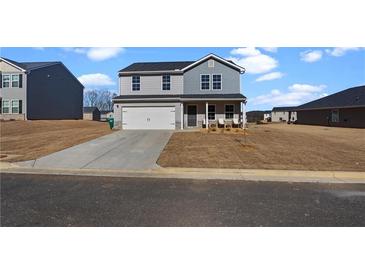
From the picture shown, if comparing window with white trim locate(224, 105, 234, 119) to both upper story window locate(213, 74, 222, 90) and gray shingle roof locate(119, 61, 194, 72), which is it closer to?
upper story window locate(213, 74, 222, 90)

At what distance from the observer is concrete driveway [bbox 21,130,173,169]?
11.6 metres

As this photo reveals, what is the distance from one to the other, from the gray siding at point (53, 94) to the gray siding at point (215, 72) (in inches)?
A: 717

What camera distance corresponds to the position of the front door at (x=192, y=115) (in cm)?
2655

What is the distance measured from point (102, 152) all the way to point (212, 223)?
32.9 ft

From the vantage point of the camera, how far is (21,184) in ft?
27.3

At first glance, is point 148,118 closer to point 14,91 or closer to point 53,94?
point 14,91

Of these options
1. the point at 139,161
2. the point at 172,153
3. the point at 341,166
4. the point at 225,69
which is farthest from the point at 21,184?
the point at 225,69

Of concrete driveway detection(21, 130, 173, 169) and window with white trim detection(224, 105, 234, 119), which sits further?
window with white trim detection(224, 105, 234, 119)

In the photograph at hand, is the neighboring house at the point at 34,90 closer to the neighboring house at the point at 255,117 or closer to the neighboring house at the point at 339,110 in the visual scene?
the neighboring house at the point at 339,110

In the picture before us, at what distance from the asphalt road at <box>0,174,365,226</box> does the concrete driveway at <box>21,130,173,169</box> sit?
7.99ft

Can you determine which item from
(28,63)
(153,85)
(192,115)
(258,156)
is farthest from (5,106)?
(258,156)

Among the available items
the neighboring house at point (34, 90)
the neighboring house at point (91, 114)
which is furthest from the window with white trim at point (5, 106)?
the neighboring house at point (91, 114)

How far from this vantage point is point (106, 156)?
43.7 ft

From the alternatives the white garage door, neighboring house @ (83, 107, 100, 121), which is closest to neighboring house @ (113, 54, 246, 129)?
the white garage door
